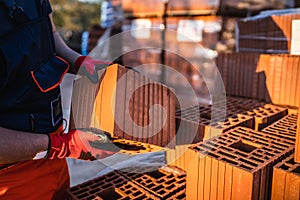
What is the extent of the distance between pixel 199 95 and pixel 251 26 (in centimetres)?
219

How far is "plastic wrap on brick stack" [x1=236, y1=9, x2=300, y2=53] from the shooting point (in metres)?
3.10

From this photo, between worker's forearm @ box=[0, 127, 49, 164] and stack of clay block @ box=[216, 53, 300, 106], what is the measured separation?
2.17m

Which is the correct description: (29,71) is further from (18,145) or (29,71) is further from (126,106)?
(126,106)

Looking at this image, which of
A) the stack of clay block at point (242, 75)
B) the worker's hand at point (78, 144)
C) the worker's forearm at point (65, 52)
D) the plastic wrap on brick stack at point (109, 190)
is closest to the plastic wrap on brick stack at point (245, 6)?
the stack of clay block at point (242, 75)

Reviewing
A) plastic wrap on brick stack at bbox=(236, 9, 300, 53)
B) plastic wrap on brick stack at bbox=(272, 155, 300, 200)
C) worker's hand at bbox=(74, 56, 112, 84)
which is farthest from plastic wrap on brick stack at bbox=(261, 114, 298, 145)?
worker's hand at bbox=(74, 56, 112, 84)

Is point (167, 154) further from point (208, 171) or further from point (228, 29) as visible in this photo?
point (228, 29)

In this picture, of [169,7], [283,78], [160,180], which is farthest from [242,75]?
[169,7]

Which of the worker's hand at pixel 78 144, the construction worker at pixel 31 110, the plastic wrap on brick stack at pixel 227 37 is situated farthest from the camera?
the plastic wrap on brick stack at pixel 227 37

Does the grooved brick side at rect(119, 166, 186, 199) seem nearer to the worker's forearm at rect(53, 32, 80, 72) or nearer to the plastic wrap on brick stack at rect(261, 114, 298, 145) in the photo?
the plastic wrap on brick stack at rect(261, 114, 298, 145)

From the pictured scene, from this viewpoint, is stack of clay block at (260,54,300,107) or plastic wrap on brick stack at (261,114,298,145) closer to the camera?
plastic wrap on brick stack at (261,114,298,145)

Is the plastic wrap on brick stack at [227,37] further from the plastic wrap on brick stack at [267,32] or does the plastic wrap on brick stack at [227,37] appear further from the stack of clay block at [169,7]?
the plastic wrap on brick stack at [267,32]

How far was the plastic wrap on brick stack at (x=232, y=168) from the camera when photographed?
4.90 ft

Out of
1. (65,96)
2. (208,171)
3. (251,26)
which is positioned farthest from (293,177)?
(65,96)

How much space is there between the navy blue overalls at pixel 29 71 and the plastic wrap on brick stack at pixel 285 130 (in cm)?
140
